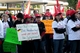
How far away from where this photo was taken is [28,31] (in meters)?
9.38

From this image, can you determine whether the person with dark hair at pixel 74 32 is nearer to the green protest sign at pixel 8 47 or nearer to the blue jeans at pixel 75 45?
the blue jeans at pixel 75 45

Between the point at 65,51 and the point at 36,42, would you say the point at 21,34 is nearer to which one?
the point at 36,42

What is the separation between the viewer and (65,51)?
10883mm

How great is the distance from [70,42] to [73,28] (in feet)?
1.88

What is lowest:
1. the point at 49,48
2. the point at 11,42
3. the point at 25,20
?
the point at 49,48

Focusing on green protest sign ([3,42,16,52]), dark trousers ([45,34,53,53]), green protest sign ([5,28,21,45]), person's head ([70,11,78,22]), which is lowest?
dark trousers ([45,34,53,53])

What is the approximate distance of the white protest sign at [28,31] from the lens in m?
9.15

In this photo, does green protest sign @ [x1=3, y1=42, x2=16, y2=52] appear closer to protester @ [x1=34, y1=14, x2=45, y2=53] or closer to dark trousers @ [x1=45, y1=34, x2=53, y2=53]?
protester @ [x1=34, y1=14, x2=45, y2=53]

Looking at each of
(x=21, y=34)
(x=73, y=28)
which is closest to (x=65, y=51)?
(x=73, y=28)

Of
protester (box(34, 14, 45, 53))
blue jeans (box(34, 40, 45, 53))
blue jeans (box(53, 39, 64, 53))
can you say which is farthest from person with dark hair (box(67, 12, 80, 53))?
blue jeans (box(34, 40, 45, 53))

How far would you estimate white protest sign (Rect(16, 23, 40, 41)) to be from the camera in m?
9.15

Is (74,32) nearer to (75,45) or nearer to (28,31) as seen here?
(75,45)

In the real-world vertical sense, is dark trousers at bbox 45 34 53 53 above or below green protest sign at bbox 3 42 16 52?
below

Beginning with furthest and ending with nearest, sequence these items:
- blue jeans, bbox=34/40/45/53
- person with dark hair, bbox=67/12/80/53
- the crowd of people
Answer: blue jeans, bbox=34/40/45/53 → person with dark hair, bbox=67/12/80/53 → the crowd of people
